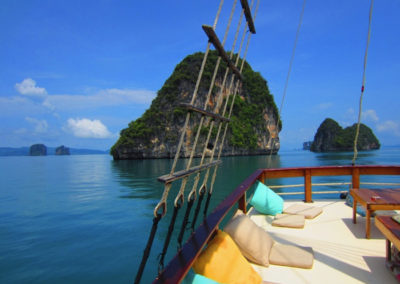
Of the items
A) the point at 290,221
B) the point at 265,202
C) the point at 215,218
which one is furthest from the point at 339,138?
the point at 215,218

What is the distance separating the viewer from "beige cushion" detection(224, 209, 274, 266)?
6.86ft

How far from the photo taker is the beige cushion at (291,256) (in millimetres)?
2168

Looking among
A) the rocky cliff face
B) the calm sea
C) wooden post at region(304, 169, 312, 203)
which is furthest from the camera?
the rocky cliff face

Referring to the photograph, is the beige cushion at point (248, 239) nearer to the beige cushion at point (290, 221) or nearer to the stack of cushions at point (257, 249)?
the stack of cushions at point (257, 249)

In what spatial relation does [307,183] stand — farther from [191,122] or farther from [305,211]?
[191,122]

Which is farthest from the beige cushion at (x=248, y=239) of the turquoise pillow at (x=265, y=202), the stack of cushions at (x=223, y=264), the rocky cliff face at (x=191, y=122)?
the rocky cliff face at (x=191, y=122)

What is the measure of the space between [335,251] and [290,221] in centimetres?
82

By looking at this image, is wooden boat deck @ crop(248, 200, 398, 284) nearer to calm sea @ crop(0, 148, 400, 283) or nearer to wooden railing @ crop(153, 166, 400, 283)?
wooden railing @ crop(153, 166, 400, 283)

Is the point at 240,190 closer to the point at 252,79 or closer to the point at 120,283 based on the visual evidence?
the point at 120,283

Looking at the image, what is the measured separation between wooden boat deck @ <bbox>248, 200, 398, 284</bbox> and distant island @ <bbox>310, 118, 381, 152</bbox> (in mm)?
104437

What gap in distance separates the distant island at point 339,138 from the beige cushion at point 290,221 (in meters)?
105

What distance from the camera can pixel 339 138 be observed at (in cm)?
9838

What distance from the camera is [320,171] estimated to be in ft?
15.0

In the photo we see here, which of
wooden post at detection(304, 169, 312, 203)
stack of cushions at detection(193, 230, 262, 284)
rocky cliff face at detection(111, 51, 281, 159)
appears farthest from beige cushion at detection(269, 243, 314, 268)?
rocky cliff face at detection(111, 51, 281, 159)
